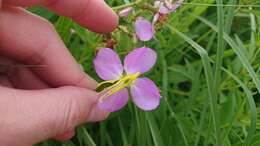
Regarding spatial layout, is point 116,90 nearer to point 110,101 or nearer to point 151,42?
point 110,101

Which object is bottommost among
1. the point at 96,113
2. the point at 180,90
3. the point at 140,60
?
the point at 180,90

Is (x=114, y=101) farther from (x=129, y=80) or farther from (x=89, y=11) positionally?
(x=89, y=11)

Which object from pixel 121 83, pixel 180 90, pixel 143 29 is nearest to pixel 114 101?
pixel 121 83

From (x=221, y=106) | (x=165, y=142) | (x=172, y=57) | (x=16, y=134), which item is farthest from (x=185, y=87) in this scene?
(x=16, y=134)

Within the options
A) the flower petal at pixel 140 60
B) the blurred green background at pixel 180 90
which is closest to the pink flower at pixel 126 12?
the blurred green background at pixel 180 90

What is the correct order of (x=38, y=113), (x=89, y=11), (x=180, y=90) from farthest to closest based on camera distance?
1. (x=180, y=90)
2. (x=89, y=11)
3. (x=38, y=113)

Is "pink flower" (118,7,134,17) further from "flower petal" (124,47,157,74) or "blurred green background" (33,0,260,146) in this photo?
"flower petal" (124,47,157,74)

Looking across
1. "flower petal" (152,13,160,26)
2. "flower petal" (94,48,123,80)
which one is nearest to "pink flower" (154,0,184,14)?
"flower petal" (152,13,160,26)
